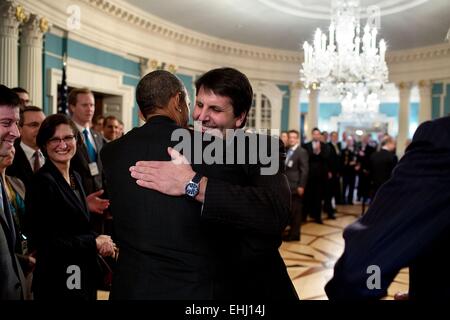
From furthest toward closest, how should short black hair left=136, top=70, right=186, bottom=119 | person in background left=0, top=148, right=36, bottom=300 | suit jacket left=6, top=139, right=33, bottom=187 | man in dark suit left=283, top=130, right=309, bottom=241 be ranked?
man in dark suit left=283, top=130, right=309, bottom=241, suit jacket left=6, top=139, right=33, bottom=187, person in background left=0, top=148, right=36, bottom=300, short black hair left=136, top=70, right=186, bottom=119

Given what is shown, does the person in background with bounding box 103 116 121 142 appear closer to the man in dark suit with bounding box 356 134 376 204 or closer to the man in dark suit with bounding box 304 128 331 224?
the man in dark suit with bounding box 304 128 331 224

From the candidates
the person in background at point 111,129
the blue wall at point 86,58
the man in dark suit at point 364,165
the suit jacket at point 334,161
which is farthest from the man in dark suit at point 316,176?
the blue wall at point 86,58

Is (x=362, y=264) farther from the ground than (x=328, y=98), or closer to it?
closer to it

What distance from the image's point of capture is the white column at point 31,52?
5.07 m

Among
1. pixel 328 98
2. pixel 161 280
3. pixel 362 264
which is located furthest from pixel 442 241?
pixel 328 98

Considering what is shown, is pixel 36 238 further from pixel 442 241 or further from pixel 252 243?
pixel 442 241

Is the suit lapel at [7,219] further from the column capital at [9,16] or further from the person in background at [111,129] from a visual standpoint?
the column capital at [9,16]

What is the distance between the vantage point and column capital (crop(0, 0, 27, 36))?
459 centimetres

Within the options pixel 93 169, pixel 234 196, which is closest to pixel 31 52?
pixel 93 169

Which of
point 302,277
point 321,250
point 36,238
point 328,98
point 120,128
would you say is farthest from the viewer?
point 328,98

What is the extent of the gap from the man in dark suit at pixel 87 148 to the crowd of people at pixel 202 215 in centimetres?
95

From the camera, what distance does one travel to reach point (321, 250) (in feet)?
15.7

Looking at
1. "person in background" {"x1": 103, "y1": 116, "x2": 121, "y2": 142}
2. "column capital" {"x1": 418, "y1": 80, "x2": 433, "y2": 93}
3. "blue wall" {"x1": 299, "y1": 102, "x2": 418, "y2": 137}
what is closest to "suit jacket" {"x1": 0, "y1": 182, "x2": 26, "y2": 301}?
"person in background" {"x1": 103, "y1": 116, "x2": 121, "y2": 142}
